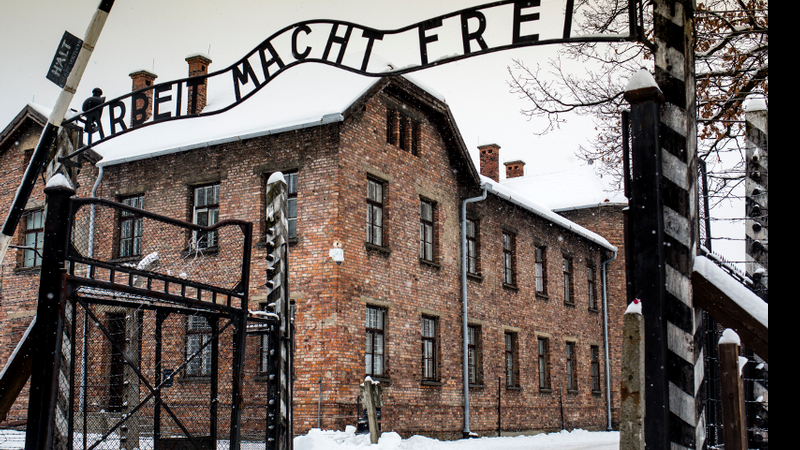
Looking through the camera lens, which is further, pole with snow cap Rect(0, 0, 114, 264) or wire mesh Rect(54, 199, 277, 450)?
pole with snow cap Rect(0, 0, 114, 264)

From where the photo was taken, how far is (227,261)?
1612cm

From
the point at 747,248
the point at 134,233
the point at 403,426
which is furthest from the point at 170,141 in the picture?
the point at 747,248

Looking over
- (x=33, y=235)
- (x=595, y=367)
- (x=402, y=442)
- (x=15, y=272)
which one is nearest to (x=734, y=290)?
(x=402, y=442)

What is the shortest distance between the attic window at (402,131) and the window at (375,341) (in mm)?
4158

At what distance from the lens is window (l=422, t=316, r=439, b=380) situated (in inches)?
683

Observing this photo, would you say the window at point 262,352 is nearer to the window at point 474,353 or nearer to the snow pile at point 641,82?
the snow pile at point 641,82

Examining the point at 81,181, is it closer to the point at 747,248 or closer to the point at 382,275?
the point at 382,275

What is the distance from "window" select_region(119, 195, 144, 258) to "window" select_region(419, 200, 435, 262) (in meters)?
6.94

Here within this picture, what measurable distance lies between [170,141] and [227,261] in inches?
151

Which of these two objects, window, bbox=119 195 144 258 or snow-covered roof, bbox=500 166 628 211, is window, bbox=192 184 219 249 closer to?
window, bbox=119 195 144 258

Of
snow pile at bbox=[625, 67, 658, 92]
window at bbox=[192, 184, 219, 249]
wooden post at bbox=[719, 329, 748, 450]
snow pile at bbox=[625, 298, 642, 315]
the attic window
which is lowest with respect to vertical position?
wooden post at bbox=[719, 329, 748, 450]

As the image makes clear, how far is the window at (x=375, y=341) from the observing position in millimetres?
15672

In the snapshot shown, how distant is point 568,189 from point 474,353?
44.9 feet

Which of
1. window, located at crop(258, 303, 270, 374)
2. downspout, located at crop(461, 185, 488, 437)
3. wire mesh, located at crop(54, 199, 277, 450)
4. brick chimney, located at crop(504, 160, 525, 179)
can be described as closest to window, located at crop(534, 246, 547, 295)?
downspout, located at crop(461, 185, 488, 437)
